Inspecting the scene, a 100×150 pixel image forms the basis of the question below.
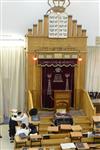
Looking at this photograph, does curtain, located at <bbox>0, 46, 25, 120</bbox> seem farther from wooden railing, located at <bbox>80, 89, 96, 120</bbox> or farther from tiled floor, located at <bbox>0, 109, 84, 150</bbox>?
wooden railing, located at <bbox>80, 89, 96, 120</bbox>

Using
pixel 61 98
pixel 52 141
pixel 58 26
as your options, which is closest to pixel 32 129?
pixel 52 141

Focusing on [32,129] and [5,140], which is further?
[5,140]

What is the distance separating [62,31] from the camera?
12.6 m

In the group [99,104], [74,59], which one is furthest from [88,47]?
[99,104]

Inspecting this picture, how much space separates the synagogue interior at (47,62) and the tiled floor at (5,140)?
0.03 m

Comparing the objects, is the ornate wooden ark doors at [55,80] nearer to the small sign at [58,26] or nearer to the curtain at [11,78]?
the curtain at [11,78]

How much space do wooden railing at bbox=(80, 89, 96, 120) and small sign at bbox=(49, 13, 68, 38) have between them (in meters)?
2.20

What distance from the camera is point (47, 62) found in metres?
12.6

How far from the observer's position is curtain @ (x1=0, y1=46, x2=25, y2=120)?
42.7 ft

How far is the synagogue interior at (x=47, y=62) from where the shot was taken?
12350 mm

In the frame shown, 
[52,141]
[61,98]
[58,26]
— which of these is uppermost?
[58,26]

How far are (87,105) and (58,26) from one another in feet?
9.69

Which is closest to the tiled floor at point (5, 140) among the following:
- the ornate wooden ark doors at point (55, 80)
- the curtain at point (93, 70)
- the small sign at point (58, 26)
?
the ornate wooden ark doors at point (55, 80)

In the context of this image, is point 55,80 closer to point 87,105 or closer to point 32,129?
point 87,105
